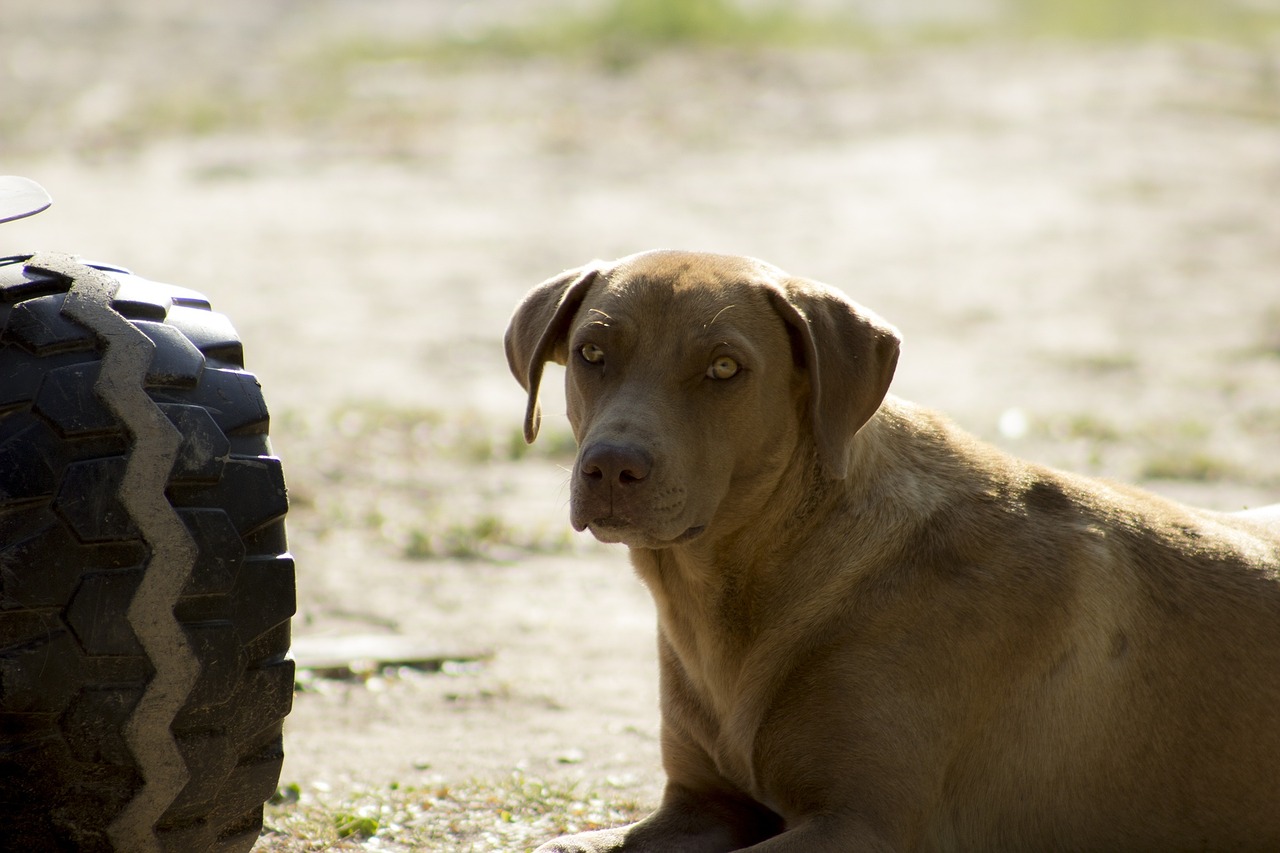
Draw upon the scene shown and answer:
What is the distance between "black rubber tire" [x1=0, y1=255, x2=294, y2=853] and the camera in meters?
2.81

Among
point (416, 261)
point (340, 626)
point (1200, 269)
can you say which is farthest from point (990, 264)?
point (340, 626)

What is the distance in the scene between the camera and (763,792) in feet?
11.9

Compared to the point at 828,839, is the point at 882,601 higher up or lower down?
higher up

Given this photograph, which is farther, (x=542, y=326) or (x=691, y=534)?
(x=542, y=326)

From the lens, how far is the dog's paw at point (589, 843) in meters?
3.52

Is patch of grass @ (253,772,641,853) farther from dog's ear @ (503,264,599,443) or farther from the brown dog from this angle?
dog's ear @ (503,264,599,443)

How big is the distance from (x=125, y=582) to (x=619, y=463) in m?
1.14

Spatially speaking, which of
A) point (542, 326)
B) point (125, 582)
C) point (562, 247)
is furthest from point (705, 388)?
point (562, 247)

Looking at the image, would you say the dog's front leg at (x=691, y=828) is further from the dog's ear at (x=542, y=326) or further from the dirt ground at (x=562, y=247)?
the dog's ear at (x=542, y=326)

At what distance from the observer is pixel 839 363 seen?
3646 mm

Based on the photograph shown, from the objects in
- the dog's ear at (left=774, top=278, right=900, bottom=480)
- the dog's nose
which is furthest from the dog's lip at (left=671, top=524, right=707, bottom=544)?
the dog's ear at (left=774, top=278, right=900, bottom=480)

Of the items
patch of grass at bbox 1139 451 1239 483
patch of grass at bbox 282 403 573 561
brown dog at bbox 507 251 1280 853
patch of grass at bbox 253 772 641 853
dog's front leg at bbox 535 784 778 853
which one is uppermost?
brown dog at bbox 507 251 1280 853

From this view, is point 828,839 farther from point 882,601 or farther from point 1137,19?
point 1137,19

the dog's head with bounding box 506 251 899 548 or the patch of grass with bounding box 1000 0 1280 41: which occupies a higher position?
the patch of grass with bounding box 1000 0 1280 41
